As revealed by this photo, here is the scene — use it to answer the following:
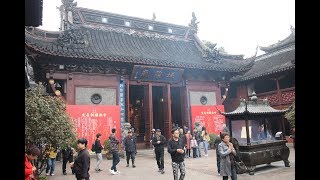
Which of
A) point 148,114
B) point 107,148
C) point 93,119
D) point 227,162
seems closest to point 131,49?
point 148,114

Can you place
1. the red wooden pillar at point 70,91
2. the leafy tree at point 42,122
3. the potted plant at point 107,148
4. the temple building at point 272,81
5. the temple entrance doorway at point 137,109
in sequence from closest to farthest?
the leafy tree at point 42,122 → the potted plant at point 107,148 → the red wooden pillar at point 70,91 → the temple building at point 272,81 → the temple entrance doorway at point 137,109

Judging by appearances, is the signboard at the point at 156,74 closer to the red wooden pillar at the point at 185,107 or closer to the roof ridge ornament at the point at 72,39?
the red wooden pillar at the point at 185,107

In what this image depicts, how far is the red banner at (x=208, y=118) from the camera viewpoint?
700 inches

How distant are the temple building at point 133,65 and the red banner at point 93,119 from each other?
1.75ft

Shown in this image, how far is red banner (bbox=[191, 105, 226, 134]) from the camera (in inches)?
700

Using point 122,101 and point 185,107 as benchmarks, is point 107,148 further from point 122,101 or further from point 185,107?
point 185,107

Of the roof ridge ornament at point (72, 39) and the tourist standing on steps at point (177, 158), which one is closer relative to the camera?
the tourist standing on steps at point (177, 158)

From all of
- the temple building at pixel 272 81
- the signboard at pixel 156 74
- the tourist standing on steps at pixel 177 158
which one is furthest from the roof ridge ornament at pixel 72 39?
the temple building at pixel 272 81

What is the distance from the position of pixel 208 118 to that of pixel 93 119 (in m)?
7.36

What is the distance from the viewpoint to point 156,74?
55.7ft

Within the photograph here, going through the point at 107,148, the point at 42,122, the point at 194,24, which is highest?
the point at 194,24

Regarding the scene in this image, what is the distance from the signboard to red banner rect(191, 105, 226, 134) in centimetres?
226

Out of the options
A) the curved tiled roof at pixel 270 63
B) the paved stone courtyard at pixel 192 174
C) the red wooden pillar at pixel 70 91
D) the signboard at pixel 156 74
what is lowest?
the paved stone courtyard at pixel 192 174

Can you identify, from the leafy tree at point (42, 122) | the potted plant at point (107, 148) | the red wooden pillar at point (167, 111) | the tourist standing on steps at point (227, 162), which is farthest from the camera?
the red wooden pillar at point (167, 111)
